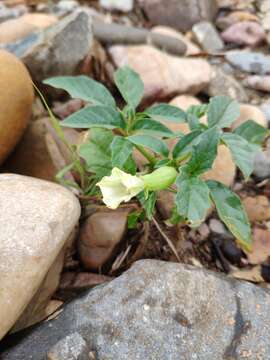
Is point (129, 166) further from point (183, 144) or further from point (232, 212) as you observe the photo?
point (232, 212)

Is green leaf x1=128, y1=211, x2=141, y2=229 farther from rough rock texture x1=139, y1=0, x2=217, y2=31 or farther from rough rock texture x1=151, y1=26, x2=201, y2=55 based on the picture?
rough rock texture x1=139, y1=0, x2=217, y2=31

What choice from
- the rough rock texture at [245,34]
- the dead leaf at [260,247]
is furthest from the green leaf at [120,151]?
the rough rock texture at [245,34]

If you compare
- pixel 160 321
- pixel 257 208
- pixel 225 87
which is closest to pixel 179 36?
pixel 225 87

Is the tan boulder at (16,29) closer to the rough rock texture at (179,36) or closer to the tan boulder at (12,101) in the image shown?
the tan boulder at (12,101)

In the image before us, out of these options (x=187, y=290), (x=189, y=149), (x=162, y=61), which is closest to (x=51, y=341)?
(x=187, y=290)

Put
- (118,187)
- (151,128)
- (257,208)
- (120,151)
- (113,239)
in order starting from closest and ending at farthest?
(118,187), (120,151), (151,128), (113,239), (257,208)

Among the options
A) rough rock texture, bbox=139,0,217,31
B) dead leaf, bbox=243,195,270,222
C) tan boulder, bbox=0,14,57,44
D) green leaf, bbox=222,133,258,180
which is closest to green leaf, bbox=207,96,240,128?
green leaf, bbox=222,133,258,180
